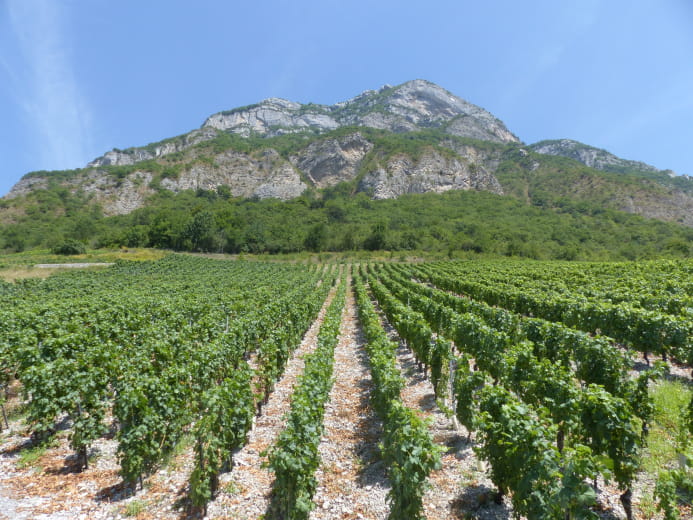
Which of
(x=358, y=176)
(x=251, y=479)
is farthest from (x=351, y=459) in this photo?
(x=358, y=176)

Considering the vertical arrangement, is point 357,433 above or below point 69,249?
below

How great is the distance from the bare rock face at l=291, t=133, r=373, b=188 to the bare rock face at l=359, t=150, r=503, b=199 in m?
19.3

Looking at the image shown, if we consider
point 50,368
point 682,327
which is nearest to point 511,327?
point 682,327

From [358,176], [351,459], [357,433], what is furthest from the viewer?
[358,176]

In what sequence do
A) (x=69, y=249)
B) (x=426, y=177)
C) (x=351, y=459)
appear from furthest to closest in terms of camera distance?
(x=426, y=177)
(x=69, y=249)
(x=351, y=459)

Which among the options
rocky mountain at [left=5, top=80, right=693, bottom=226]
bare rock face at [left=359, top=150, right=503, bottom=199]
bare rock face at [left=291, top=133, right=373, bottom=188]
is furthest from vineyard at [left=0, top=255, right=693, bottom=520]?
bare rock face at [left=291, top=133, right=373, bottom=188]

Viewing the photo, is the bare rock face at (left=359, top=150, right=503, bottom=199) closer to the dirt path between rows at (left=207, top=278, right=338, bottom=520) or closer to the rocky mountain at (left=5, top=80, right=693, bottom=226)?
the rocky mountain at (left=5, top=80, right=693, bottom=226)

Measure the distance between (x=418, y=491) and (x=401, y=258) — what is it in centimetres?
8089

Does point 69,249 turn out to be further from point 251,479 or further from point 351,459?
point 351,459

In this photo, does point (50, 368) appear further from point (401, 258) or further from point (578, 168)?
point (578, 168)

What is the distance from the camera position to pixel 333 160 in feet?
593

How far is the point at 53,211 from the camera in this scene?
412 ft

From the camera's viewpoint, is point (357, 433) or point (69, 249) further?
point (69, 249)

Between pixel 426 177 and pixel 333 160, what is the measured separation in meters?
54.7
